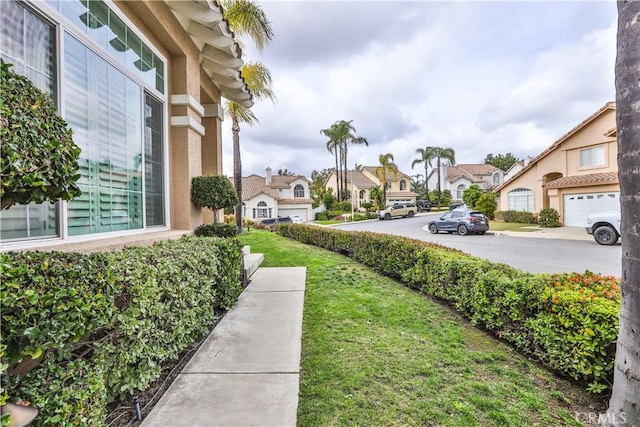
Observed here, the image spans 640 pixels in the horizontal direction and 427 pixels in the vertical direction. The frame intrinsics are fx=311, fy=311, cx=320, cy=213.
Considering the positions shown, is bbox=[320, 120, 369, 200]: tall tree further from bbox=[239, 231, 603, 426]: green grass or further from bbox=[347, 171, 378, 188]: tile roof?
bbox=[239, 231, 603, 426]: green grass

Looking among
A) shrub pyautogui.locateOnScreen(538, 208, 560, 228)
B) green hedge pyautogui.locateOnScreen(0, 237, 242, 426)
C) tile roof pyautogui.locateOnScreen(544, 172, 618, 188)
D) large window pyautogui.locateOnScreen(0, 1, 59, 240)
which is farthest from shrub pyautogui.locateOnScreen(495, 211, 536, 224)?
large window pyautogui.locateOnScreen(0, 1, 59, 240)

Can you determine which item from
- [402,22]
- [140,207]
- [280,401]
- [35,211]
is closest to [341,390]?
[280,401]

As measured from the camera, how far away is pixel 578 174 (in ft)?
69.7

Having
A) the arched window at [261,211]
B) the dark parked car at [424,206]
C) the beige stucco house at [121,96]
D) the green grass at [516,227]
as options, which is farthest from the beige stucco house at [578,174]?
the arched window at [261,211]

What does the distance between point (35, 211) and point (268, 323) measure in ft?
9.69

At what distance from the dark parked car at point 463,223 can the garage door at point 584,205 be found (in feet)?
20.5

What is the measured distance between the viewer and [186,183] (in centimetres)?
614

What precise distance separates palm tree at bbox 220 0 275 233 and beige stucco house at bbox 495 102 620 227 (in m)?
19.3

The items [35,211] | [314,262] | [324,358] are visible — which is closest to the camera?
[35,211]

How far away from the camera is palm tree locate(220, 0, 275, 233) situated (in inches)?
477

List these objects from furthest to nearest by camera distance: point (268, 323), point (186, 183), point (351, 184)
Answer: point (351, 184)
point (186, 183)
point (268, 323)

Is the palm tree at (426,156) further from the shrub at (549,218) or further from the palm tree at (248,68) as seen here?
the palm tree at (248,68)

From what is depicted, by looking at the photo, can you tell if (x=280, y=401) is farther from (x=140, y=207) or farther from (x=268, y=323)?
(x=140, y=207)
